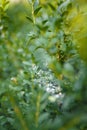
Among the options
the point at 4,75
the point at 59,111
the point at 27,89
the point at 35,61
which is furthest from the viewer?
the point at 4,75

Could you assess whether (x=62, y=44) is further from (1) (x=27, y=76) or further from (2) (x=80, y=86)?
(2) (x=80, y=86)

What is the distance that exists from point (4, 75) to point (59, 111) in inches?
56.2

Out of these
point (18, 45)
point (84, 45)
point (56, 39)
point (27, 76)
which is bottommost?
point (84, 45)

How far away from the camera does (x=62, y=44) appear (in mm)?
1867

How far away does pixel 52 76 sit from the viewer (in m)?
1.85

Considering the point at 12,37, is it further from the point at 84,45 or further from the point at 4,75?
the point at 84,45

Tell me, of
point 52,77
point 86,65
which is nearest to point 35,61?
point 52,77

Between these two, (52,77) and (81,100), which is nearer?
(81,100)

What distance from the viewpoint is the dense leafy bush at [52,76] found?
122cm

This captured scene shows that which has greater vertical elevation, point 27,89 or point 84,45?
point 27,89

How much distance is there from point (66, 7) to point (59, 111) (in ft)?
1.56

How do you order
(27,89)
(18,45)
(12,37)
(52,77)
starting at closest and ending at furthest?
(52,77) < (27,89) < (18,45) < (12,37)

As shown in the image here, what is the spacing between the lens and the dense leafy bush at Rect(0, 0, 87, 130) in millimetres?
1220

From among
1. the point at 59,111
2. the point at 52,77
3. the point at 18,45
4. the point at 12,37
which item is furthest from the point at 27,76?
the point at 12,37
